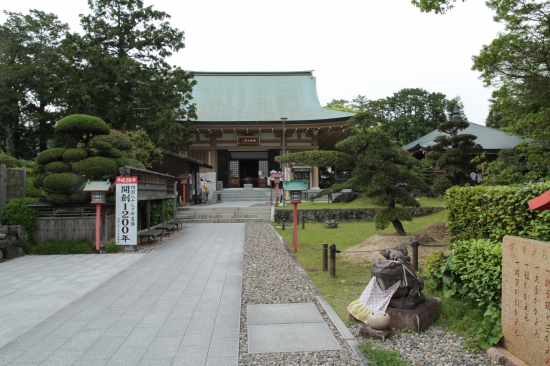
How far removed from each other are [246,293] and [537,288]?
3717mm

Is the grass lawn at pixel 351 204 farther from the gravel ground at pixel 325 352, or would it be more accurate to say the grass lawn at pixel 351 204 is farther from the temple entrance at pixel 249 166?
the gravel ground at pixel 325 352

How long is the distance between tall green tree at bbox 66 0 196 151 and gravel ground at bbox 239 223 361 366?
10256 millimetres

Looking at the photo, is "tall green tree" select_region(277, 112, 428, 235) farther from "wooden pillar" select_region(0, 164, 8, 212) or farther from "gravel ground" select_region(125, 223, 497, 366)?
"wooden pillar" select_region(0, 164, 8, 212)

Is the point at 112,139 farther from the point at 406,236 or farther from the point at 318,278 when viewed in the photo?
the point at 406,236

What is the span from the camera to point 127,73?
1742 cm

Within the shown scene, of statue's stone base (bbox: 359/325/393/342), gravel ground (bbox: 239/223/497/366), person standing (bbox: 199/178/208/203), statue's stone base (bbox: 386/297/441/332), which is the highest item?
person standing (bbox: 199/178/208/203)

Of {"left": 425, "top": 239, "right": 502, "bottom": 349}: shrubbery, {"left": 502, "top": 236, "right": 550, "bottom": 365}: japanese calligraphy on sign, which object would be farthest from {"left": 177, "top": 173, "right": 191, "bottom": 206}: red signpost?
{"left": 502, "top": 236, "right": 550, "bottom": 365}: japanese calligraphy on sign

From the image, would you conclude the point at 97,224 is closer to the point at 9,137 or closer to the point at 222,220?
the point at 222,220

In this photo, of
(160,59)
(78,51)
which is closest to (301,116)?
(160,59)

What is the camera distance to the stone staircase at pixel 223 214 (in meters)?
16.5

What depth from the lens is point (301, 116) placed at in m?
25.4

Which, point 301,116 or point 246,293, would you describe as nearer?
point 246,293

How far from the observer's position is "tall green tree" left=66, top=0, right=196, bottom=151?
56.2ft

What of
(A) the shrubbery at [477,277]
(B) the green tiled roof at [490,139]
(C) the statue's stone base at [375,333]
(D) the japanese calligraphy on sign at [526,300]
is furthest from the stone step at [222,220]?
(D) the japanese calligraphy on sign at [526,300]
